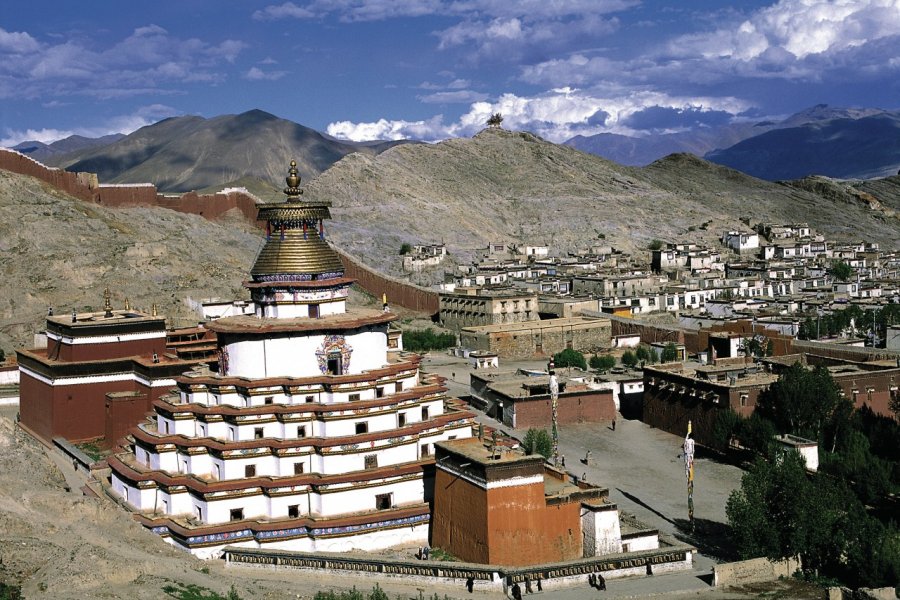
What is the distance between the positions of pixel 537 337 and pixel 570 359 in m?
6.16

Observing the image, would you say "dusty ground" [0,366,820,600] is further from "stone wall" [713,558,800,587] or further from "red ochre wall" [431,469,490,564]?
"red ochre wall" [431,469,490,564]

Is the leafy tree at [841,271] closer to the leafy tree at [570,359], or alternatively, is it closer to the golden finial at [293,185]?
the leafy tree at [570,359]

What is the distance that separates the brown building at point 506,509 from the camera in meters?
30.2

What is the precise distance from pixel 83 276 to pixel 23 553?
138 feet

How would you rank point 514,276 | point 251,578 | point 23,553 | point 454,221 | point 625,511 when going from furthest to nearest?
1. point 454,221
2. point 514,276
3. point 625,511
4. point 251,578
5. point 23,553

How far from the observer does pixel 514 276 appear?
92.9m

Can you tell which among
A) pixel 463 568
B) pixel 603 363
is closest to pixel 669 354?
pixel 603 363

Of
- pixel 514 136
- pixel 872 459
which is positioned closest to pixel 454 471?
pixel 872 459

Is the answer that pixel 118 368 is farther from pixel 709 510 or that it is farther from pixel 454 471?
pixel 709 510

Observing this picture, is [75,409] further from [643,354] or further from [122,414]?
[643,354]

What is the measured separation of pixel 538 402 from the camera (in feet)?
161

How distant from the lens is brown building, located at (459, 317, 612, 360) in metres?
70.6

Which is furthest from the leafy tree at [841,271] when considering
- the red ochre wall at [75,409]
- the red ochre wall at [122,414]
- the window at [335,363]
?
the window at [335,363]

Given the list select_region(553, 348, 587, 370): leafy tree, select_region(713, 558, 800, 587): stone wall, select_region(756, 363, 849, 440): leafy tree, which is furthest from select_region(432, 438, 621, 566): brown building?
select_region(553, 348, 587, 370): leafy tree
